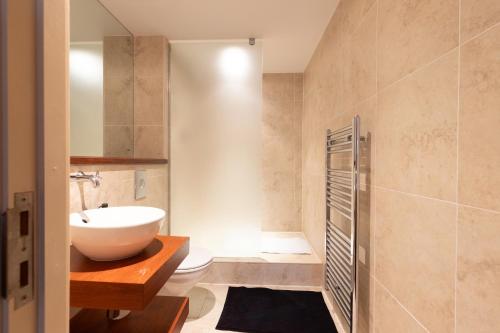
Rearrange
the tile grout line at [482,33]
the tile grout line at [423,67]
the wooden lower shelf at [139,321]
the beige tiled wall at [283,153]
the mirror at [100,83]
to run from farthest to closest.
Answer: the beige tiled wall at [283,153] → the mirror at [100,83] → the wooden lower shelf at [139,321] → the tile grout line at [423,67] → the tile grout line at [482,33]

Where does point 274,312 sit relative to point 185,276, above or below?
below

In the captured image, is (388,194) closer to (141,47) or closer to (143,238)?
(143,238)

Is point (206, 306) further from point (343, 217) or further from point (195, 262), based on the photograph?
point (343, 217)

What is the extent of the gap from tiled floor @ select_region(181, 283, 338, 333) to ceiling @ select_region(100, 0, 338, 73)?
2233mm

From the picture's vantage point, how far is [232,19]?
2012mm

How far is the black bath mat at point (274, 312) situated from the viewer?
1753 mm

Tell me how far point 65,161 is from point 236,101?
6.49 feet

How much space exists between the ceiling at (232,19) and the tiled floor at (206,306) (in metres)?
2.23

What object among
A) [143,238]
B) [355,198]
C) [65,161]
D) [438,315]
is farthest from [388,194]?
[65,161]

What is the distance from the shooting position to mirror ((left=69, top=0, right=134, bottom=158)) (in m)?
1.44

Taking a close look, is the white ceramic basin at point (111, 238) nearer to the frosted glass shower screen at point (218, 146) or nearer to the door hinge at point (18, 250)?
the door hinge at point (18, 250)

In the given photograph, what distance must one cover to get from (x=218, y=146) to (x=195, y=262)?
3.41ft

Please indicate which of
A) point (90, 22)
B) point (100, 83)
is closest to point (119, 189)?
point (100, 83)

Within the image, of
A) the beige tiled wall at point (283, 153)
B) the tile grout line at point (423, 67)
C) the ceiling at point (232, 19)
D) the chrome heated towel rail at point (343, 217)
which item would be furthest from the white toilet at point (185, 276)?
the ceiling at point (232, 19)
